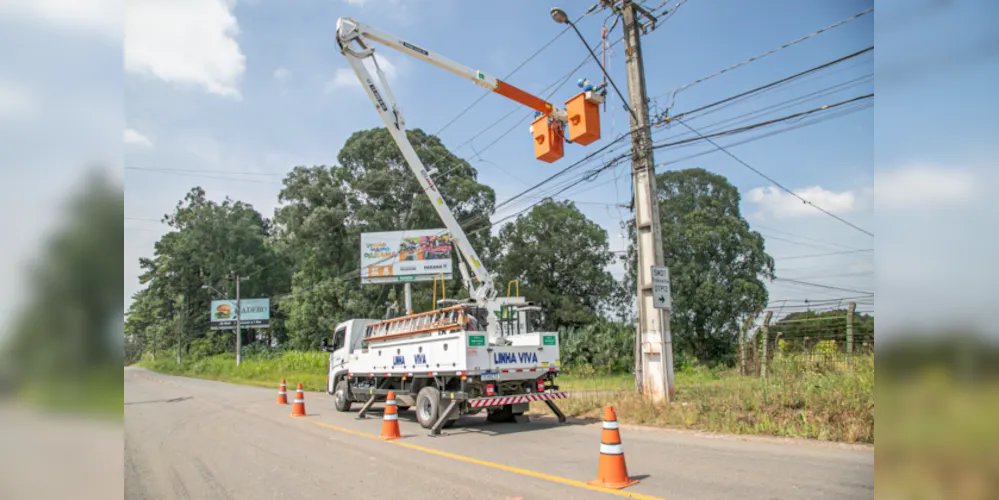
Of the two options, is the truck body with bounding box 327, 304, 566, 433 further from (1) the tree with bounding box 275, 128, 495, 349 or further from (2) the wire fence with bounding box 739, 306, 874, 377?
(1) the tree with bounding box 275, 128, 495, 349

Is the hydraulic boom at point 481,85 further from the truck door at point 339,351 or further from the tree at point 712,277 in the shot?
the tree at point 712,277

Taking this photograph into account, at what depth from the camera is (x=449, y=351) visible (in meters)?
11.0

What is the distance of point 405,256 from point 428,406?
2352 cm

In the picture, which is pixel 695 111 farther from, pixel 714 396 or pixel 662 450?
pixel 662 450

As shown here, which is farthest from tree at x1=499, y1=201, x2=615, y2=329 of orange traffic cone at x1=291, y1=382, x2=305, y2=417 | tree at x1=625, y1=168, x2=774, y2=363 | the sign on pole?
the sign on pole

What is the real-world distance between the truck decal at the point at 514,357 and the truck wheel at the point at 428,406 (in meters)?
1.36

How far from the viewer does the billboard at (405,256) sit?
34.2m

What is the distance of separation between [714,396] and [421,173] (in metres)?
9.90

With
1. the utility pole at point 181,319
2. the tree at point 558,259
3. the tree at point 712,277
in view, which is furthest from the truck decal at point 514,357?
the utility pole at point 181,319

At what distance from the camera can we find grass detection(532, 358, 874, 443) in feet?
28.2

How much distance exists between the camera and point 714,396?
470 inches
